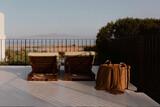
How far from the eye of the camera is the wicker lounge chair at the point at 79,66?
8.46 m

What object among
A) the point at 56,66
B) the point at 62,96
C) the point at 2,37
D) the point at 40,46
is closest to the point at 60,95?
the point at 62,96

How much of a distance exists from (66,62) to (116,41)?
1459 mm

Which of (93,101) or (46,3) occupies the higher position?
(46,3)

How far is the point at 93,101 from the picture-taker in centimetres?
582

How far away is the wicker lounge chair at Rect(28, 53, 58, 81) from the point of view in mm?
8422

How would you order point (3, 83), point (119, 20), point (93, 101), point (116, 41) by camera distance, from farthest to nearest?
1. point (119, 20)
2. point (116, 41)
3. point (3, 83)
4. point (93, 101)

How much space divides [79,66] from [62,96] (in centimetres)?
230

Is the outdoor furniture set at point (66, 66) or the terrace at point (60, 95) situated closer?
the terrace at point (60, 95)

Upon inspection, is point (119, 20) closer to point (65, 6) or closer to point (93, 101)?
point (65, 6)

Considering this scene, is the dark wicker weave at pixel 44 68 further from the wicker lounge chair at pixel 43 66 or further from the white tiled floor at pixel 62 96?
the white tiled floor at pixel 62 96

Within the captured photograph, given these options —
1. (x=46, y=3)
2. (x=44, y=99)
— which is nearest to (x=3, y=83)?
(x=44, y=99)

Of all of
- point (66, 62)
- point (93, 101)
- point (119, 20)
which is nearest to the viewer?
point (93, 101)

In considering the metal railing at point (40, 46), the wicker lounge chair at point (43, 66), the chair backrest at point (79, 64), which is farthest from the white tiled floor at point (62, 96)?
the metal railing at point (40, 46)

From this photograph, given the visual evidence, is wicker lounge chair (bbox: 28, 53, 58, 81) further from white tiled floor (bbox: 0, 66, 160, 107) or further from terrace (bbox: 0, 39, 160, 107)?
white tiled floor (bbox: 0, 66, 160, 107)
